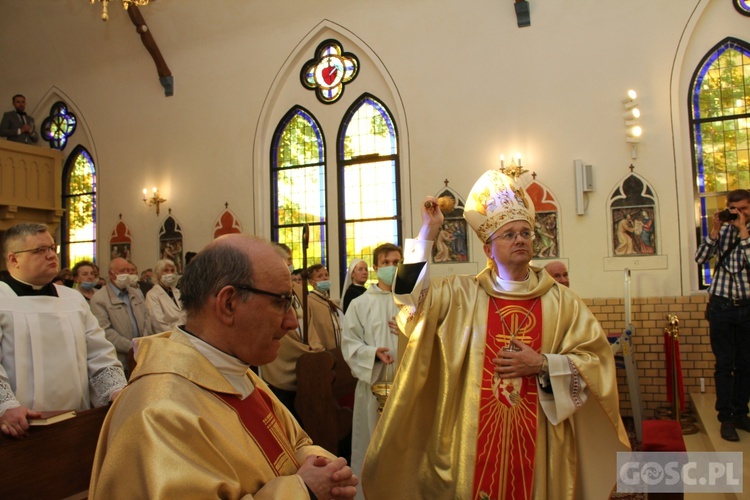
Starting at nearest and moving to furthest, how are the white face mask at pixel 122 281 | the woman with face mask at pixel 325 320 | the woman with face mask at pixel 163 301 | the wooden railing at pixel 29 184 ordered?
1. the woman with face mask at pixel 325 320
2. the white face mask at pixel 122 281
3. the woman with face mask at pixel 163 301
4. the wooden railing at pixel 29 184

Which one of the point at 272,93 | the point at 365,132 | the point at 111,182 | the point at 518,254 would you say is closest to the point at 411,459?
the point at 518,254

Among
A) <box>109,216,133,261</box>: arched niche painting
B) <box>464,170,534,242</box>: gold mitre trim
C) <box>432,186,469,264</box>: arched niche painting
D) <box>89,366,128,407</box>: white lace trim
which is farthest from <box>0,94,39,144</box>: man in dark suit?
<box>464,170,534,242</box>: gold mitre trim

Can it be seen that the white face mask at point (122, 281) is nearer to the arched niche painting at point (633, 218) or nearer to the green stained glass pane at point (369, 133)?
the green stained glass pane at point (369, 133)

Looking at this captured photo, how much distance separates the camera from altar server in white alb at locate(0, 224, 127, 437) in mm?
3002

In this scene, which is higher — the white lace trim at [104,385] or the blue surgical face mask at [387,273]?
the blue surgical face mask at [387,273]

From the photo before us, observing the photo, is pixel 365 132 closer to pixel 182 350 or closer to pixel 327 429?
pixel 327 429

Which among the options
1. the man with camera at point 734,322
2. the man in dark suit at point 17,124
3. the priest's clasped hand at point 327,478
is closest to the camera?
the priest's clasped hand at point 327,478

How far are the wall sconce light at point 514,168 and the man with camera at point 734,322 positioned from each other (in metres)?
2.87

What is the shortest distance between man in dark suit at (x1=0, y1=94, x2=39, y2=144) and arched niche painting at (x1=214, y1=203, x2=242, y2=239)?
177 inches

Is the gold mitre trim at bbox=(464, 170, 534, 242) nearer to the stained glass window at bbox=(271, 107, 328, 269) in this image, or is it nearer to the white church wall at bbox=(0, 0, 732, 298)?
the white church wall at bbox=(0, 0, 732, 298)

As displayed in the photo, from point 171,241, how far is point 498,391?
846 cm

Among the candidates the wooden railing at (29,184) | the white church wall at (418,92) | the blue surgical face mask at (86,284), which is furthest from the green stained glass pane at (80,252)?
the blue surgical face mask at (86,284)

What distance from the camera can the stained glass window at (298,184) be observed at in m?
9.74

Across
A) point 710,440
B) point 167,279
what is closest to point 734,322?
point 710,440
